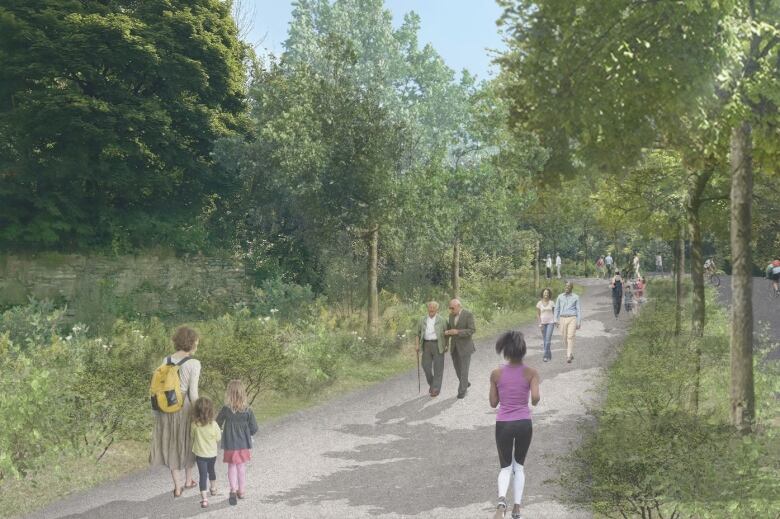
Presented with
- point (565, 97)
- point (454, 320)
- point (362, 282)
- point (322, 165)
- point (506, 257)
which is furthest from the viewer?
point (506, 257)

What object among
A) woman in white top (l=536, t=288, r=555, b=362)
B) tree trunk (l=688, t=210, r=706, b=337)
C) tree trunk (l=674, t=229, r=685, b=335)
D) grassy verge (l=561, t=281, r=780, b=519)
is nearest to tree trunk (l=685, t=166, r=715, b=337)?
tree trunk (l=688, t=210, r=706, b=337)

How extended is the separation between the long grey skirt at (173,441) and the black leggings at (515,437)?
3277 mm

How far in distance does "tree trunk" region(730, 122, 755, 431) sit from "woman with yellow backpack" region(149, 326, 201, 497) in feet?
19.6

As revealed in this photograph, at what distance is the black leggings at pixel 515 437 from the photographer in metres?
7.64

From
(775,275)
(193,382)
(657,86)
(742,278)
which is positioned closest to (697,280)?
(742,278)

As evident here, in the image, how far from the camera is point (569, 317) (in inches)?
696

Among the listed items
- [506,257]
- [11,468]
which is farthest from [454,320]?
[506,257]

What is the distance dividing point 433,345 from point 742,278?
19.9 feet

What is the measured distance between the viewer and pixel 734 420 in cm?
921

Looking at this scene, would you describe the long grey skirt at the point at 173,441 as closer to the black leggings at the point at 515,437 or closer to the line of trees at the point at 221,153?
the black leggings at the point at 515,437

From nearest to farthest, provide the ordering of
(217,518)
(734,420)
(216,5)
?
1. (217,518)
2. (734,420)
3. (216,5)

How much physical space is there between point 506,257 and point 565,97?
1191 inches

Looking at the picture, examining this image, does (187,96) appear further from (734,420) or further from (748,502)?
(748,502)

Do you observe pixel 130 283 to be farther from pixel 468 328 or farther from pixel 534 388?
pixel 534 388
